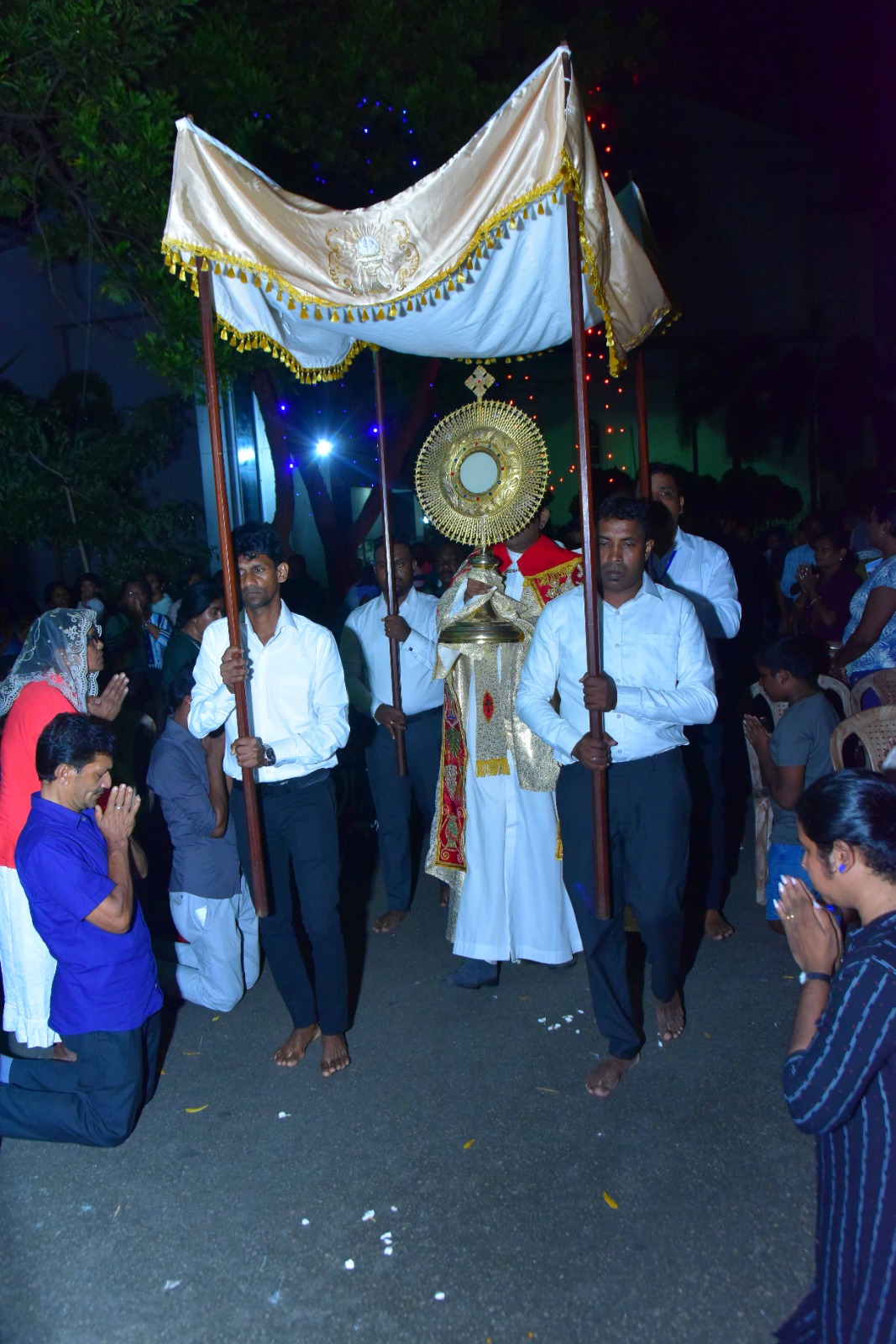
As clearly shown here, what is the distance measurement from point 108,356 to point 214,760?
1258 cm

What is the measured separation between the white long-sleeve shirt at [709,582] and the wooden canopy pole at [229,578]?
2.07 meters

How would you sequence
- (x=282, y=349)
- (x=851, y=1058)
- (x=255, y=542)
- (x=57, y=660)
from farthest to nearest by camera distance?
(x=282, y=349)
(x=57, y=660)
(x=255, y=542)
(x=851, y=1058)

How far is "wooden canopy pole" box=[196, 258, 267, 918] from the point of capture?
149 inches

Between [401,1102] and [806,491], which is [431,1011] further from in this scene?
[806,491]

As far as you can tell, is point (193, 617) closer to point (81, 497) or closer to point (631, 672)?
point (631, 672)

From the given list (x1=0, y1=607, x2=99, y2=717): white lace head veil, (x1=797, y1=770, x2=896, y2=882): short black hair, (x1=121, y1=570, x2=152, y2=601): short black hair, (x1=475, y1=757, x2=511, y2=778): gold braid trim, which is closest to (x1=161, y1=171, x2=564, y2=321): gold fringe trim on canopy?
(x1=0, y1=607, x2=99, y2=717): white lace head veil

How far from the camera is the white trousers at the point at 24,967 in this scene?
415cm

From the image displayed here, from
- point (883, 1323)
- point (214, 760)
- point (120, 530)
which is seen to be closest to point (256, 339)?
point (214, 760)

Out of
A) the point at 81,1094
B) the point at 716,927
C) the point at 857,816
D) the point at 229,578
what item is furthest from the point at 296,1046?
the point at 857,816

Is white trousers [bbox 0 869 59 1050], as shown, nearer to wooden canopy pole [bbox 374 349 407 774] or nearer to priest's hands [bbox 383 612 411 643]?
wooden canopy pole [bbox 374 349 407 774]

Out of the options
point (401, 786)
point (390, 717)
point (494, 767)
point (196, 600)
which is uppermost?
point (196, 600)

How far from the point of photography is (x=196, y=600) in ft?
17.6

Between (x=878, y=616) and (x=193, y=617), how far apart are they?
3480mm

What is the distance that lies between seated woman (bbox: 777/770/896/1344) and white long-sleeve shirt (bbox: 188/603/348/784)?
213 centimetres
